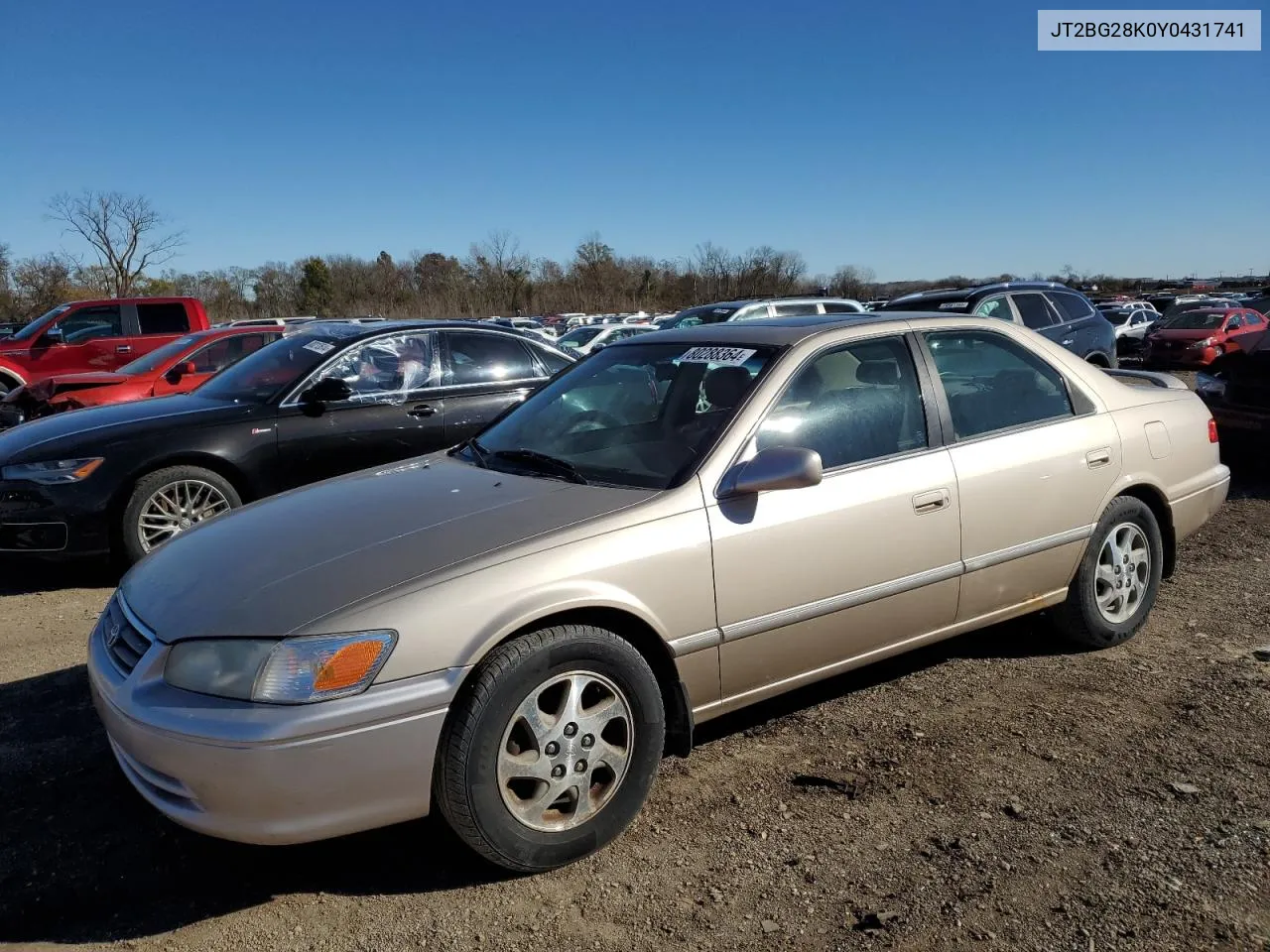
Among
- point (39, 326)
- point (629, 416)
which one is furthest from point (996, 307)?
point (39, 326)

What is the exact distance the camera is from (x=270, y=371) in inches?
259

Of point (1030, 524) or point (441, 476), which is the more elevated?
point (441, 476)

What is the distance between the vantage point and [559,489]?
3.20 meters

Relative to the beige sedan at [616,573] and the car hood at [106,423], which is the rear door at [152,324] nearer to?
the car hood at [106,423]

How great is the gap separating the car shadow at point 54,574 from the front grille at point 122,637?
294 centimetres

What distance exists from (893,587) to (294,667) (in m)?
2.09

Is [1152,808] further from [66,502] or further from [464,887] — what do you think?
[66,502]

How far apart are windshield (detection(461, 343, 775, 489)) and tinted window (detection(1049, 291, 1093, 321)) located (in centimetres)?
978

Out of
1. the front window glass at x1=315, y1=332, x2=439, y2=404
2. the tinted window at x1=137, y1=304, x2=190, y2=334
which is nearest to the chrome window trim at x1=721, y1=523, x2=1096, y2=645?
the front window glass at x1=315, y1=332, x2=439, y2=404

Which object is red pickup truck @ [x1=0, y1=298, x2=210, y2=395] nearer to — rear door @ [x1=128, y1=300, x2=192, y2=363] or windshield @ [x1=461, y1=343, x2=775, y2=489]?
rear door @ [x1=128, y1=300, x2=192, y2=363]

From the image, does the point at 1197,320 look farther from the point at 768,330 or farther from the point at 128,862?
the point at 128,862

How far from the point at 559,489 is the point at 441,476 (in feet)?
2.07

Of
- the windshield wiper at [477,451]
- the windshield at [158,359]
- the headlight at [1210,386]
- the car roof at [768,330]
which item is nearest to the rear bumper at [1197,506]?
the car roof at [768,330]

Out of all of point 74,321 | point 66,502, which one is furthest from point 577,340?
point 66,502
